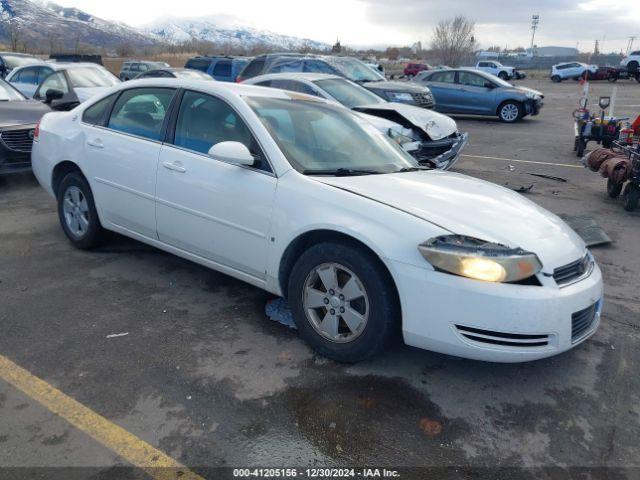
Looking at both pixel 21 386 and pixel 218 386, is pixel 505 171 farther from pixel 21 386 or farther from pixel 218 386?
pixel 21 386

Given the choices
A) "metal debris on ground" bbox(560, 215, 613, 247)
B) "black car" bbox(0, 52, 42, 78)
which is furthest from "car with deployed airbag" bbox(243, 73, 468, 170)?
"black car" bbox(0, 52, 42, 78)

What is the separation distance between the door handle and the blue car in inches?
549

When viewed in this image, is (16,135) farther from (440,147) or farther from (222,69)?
(222,69)

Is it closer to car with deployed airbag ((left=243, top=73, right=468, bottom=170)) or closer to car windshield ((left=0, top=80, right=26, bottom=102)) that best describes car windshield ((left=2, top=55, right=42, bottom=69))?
car windshield ((left=0, top=80, right=26, bottom=102))

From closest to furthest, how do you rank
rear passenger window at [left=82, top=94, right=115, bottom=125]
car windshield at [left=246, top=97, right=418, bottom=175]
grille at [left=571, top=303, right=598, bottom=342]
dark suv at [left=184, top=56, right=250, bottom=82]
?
grille at [left=571, top=303, right=598, bottom=342] < car windshield at [left=246, top=97, right=418, bottom=175] < rear passenger window at [left=82, top=94, right=115, bottom=125] < dark suv at [left=184, top=56, right=250, bottom=82]

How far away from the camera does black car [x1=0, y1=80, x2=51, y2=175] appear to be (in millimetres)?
7355

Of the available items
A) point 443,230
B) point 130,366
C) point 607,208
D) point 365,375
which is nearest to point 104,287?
point 130,366

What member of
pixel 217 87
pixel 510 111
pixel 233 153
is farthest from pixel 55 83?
pixel 510 111

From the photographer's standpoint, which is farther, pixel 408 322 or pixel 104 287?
pixel 104 287

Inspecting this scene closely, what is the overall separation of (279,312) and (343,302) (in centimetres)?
88

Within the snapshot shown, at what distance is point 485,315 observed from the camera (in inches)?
111

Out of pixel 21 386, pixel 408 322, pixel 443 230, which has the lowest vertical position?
pixel 21 386

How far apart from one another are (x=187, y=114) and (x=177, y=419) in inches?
92.0

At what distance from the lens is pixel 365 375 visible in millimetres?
3186
